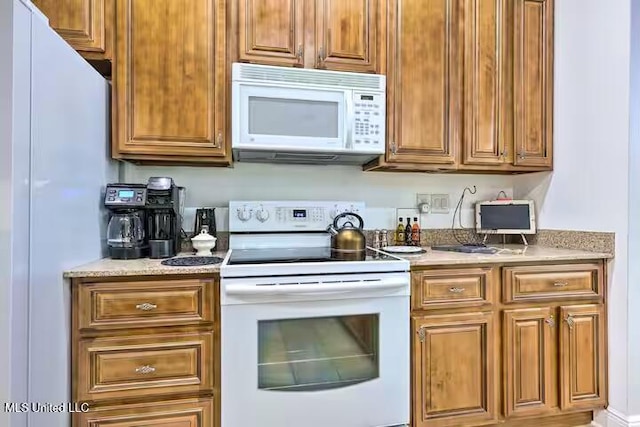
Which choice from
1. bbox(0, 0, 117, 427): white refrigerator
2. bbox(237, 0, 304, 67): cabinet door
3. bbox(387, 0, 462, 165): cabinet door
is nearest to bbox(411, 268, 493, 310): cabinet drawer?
bbox(387, 0, 462, 165): cabinet door

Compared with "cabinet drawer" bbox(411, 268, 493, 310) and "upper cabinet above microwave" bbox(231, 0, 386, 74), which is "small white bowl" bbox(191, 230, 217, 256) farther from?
"cabinet drawer" bbox(411, 268, 493, 310)

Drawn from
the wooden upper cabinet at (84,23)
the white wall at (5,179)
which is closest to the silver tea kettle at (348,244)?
the white wall at (5,179)

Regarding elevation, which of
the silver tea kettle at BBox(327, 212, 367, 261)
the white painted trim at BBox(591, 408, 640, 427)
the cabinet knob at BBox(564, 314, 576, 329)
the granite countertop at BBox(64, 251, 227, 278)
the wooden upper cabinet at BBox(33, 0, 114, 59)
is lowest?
the white painted trim at BBox(591, 408, 640, 427)

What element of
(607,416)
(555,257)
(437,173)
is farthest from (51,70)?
(607,416)

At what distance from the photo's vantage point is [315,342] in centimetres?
158

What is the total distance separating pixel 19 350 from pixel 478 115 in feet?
7.25

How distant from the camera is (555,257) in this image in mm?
1785

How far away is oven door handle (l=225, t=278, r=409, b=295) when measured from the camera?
146 centimetres

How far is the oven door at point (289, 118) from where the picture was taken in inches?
68.7

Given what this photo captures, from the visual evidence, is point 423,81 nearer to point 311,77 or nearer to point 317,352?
point 311,77

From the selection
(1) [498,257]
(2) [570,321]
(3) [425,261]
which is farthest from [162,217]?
(2) [570,321]

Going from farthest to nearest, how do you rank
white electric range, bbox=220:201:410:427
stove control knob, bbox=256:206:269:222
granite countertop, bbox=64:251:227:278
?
stove control knob, bbox=256:206:269:222 → white electric range, bbox=220:201:410:427 → granite countertop, bbox=64:251:227:278

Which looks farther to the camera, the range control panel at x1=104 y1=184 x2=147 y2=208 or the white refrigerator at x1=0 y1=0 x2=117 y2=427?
the range control panel at x1=104 y1=184 x2=147 y2=208

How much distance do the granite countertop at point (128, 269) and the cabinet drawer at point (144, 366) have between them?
0.25 m
